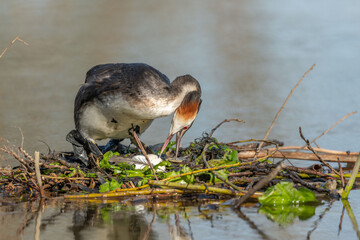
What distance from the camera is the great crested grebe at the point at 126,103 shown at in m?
6.32

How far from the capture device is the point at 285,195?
512 centimetres

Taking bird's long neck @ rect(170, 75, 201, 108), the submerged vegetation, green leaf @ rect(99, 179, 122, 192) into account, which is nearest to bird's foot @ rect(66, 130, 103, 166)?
the submerged vegetation

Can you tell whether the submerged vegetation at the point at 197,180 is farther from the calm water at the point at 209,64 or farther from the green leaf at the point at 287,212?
the calm water at the point at 209,64

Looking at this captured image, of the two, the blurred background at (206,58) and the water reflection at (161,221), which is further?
the blurred background at (206,58)

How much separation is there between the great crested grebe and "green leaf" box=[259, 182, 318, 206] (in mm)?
1717

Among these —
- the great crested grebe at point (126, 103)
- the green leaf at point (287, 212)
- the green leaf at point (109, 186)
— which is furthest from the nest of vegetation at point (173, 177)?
the great crested grebe at point (126, 103)

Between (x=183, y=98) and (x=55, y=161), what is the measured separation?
1.54 metres

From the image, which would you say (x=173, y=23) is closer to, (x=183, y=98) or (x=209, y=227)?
(x=183, y=98)

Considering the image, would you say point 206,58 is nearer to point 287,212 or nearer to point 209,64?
point 209,64

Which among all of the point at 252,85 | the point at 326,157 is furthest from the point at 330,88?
the point at 326,157

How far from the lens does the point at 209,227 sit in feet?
14.7

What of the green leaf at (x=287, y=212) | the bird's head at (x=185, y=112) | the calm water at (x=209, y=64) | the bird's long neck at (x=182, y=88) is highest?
the calm water at (x=209, y=64)

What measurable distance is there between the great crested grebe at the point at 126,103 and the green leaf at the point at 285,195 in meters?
1.72

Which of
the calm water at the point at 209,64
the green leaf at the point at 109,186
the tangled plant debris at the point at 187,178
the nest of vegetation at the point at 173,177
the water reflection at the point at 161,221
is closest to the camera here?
→ the water reflection at the point at 161,221
